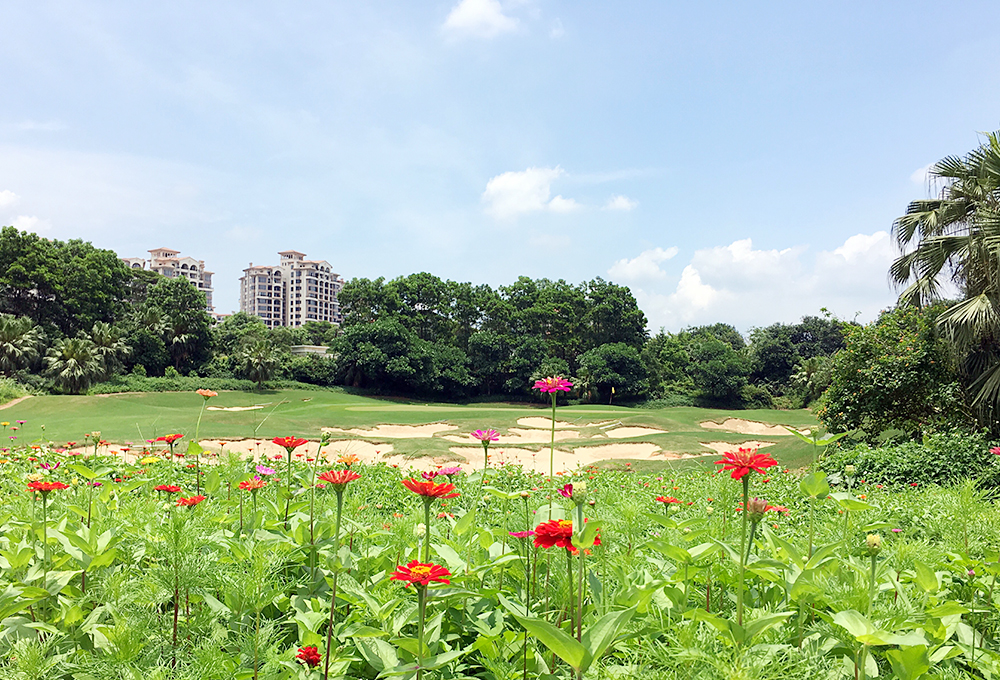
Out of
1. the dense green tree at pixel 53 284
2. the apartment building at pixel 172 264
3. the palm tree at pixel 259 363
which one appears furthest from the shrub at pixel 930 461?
the apartment building at pixel 172 264

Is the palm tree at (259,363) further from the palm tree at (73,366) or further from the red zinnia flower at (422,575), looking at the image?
the red zinnia flower at (422,575)

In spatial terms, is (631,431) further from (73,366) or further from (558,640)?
(73,366)

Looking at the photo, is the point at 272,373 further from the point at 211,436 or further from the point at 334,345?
the point at 211,436

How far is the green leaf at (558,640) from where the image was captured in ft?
2.65

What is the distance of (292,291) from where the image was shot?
99.1m

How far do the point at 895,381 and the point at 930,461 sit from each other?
259cm

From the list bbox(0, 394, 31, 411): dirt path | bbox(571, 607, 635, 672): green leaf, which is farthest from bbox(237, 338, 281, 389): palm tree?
bbox(571, 607, 635, 672): green leaf

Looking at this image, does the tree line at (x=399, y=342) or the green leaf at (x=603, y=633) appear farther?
the tree line at (x=399, y=342)

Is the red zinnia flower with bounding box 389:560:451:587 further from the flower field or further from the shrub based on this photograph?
the shrub

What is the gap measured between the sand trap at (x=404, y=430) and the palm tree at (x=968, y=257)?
11.6 m

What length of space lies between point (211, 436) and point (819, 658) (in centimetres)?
1260

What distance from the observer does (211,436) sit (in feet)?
37.7

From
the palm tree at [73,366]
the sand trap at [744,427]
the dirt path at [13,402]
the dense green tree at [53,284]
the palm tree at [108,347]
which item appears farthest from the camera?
the dense green tree at [53,284]

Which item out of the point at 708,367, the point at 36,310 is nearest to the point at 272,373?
the point at 36,310
